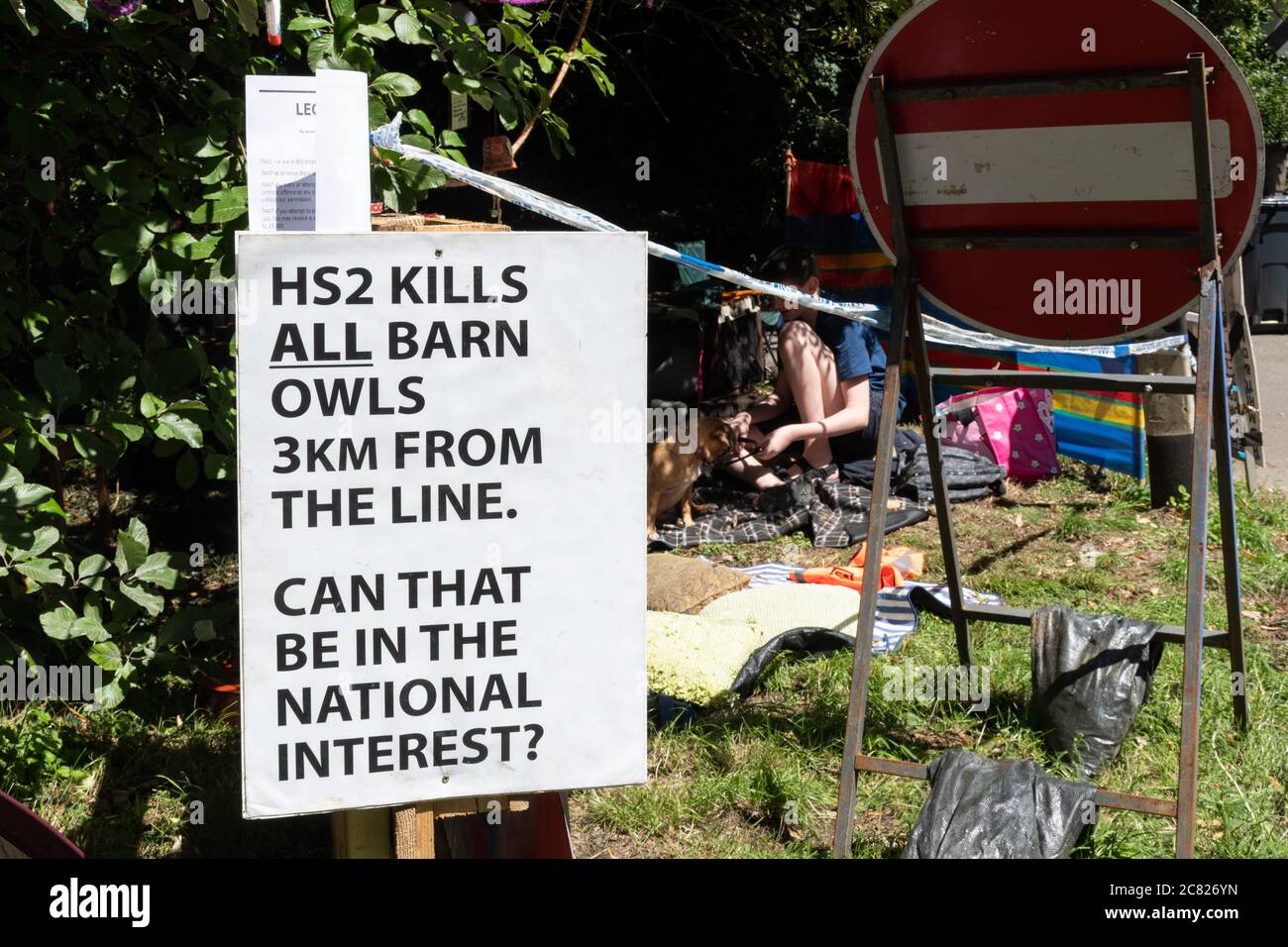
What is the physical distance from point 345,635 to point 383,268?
70cm

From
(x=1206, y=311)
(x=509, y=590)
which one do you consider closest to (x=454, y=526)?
(x=509, y=590)

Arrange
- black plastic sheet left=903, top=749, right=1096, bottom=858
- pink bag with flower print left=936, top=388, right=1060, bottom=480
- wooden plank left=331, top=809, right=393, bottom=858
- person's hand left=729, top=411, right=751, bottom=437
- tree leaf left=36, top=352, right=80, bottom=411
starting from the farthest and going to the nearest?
pink bag with flower print left=936, top=388, right=1060, bottom=480 → person's hand left=729, top=411, right=751, bottom=437 → tree leaf left=36, top=352, right=80, bottom=411 → black plastic sheet left=903, top=749, right=1096, bottom=858 → wooden plank left=331, top=809, right=393, bottom=858

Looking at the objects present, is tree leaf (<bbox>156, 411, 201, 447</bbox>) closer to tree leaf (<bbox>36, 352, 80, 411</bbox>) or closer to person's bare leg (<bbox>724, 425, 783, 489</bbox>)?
tree leaf (<bbox>36, 352, 80, 411</bbox>)

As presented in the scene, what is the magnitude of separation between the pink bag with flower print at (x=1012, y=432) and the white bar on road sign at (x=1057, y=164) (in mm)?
4208

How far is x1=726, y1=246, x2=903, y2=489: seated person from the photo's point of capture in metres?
6.51

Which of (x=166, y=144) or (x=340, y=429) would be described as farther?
(x=166, y=144)

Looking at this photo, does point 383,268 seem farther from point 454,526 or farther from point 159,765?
point 159,765

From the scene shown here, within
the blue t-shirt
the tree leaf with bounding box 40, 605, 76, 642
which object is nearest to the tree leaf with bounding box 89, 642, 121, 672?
the tree leaf with bounding box 40, 605, 76, 642

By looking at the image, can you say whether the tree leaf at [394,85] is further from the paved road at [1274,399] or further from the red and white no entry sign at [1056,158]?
the paved road at [1274,399]

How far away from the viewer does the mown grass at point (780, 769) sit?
10.9ft

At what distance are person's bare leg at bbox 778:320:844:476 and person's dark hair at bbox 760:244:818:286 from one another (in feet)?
0.78

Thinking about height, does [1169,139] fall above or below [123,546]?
above

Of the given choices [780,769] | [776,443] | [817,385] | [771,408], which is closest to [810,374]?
[817,385]

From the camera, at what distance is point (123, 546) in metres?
3.59
